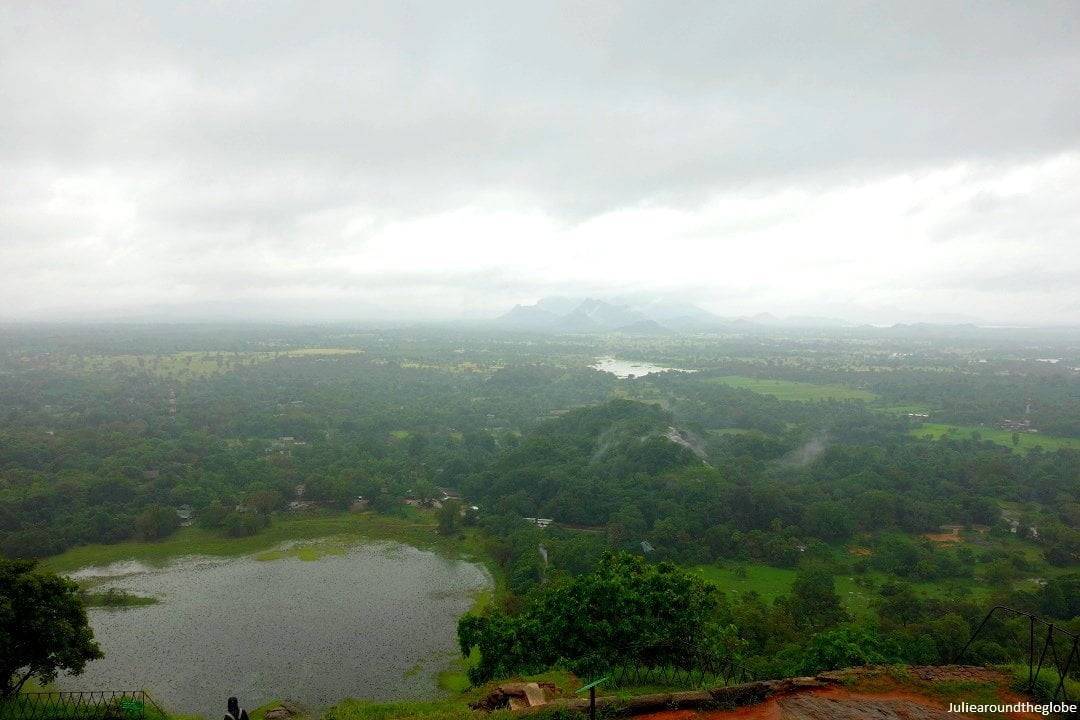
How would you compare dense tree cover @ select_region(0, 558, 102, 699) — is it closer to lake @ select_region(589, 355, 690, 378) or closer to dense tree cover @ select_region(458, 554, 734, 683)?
dense tree cover @ select_region(458, 554, 734, 683)

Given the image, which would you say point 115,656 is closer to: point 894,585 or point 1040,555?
point 894,585

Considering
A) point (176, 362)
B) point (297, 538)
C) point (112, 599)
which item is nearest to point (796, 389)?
point (297, 538)

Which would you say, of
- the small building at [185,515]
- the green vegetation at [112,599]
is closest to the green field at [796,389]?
the small building at [185,515]

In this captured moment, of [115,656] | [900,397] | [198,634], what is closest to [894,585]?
[198,634]

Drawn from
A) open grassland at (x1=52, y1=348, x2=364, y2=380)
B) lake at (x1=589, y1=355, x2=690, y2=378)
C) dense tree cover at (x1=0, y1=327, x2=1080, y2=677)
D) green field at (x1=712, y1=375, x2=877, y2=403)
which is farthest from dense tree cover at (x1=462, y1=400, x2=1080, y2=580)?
open grassland at (x1=52, y1=348, x2=364, y2=380)

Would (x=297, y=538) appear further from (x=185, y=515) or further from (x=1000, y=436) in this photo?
(x=1000, y=436)
